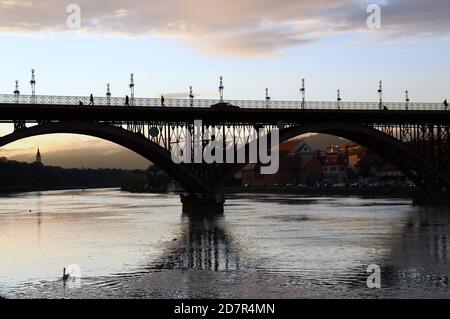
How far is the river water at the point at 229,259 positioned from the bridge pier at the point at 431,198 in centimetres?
2595

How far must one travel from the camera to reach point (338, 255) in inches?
1328

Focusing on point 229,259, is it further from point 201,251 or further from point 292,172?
point 292,172

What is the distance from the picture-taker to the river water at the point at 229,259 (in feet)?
81.0

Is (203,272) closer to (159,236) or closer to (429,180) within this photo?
(159,236)

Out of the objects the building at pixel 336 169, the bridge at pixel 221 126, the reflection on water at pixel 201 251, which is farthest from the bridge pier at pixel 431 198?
the building at pixel 336 169

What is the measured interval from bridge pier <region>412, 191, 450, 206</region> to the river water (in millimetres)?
25952

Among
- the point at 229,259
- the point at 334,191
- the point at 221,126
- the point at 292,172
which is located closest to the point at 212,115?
the point at 221,126

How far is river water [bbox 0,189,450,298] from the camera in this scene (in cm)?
2470

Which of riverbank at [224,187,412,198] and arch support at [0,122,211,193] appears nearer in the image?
arch support at [0,122,211,193]

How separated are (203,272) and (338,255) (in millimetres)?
7902

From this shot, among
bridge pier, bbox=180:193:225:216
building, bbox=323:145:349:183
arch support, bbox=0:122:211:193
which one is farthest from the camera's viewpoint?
building, bbox=323:145:349:183

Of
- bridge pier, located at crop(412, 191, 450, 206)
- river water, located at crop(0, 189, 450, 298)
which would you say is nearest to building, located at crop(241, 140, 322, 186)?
bridge pier, located at crop(412, 191, 450, 206)

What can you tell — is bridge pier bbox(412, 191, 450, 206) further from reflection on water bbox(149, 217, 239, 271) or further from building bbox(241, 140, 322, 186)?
building bbox(241, 140, 322, 186)
